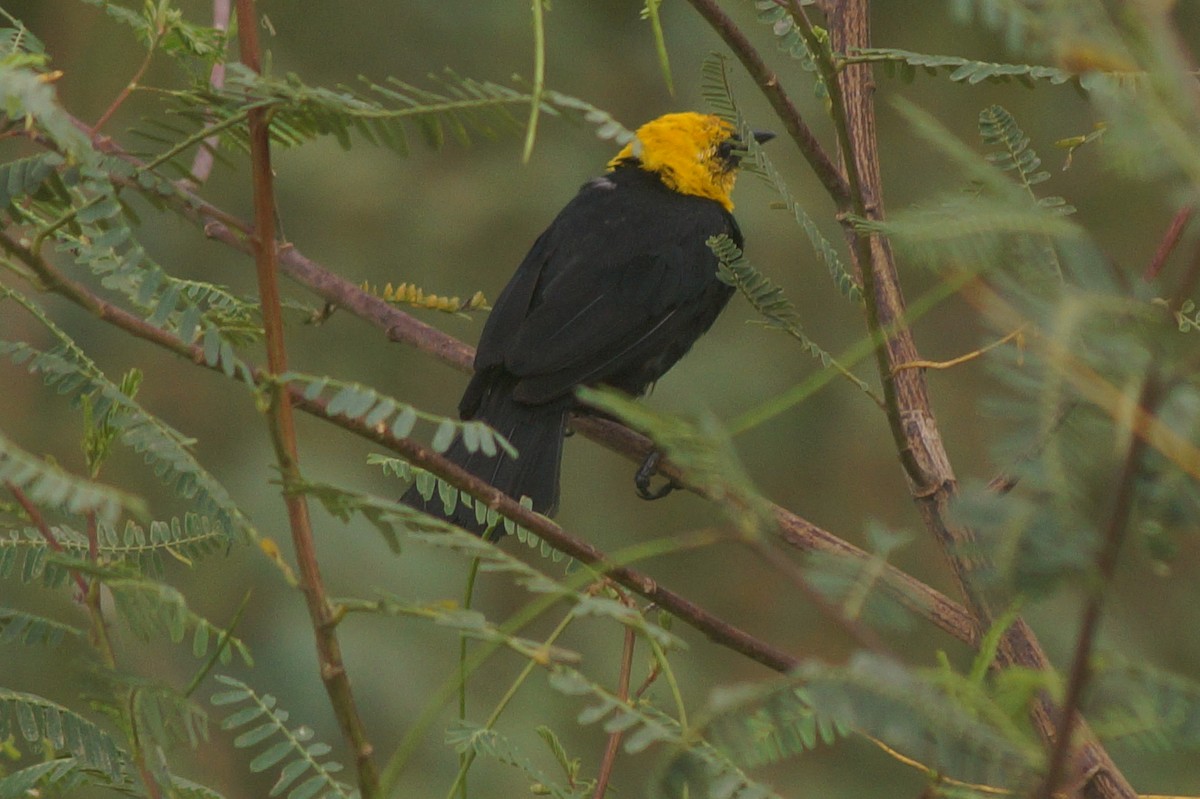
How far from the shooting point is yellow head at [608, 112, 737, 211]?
446cm

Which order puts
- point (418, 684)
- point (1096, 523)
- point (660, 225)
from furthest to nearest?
point (418, 684), point (660, 225), point (1096, 523)

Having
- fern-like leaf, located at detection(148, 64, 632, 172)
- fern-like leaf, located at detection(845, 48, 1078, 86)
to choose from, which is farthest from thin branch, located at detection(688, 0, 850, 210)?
fern-like leaf, located at detection(148, 64, 632, 172)

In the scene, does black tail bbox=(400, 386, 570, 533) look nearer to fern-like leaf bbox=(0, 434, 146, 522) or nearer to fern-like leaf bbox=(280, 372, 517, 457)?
fern-like leaf bbox=(280, 372, 517, 457)

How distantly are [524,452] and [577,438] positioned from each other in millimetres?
2395

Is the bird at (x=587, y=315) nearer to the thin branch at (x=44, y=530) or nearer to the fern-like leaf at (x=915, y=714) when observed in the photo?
the thin branch at (x=44, y=530)

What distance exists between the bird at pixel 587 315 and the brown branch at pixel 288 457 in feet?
6.25

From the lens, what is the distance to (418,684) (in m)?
4.61

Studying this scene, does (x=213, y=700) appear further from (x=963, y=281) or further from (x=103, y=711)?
(x=963, y=281)

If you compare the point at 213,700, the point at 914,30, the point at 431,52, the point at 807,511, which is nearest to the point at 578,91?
the point at 431,52

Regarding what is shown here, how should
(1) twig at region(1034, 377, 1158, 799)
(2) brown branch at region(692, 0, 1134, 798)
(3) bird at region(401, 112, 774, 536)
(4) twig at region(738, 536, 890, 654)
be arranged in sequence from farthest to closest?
(3) bird at region(401, 112, 774, 536) < (2) brown branch at region(692, 0, 1134, 798) < (4) twig at region(738, 536, 890, 654) < (1) twig at region(1034, 377, 1158, 799)

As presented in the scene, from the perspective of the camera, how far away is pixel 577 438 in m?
5.85

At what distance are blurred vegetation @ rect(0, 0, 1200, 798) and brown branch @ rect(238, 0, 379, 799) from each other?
0.10ft

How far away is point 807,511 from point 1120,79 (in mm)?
4808

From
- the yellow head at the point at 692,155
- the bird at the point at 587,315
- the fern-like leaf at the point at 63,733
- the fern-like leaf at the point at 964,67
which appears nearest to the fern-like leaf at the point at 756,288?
the fern-like leaf at the point at 964,67
